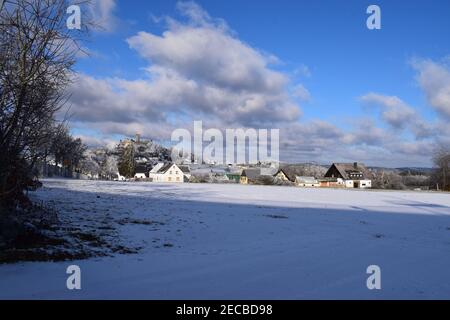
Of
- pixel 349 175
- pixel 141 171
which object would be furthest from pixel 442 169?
pixel 141 171

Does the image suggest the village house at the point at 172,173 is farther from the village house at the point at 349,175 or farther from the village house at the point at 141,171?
the village house at the point at 349,175

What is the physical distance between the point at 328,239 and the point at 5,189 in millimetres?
8013

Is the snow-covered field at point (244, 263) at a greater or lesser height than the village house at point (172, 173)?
lesser

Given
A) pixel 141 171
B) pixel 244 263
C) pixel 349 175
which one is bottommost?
pixel 244 263

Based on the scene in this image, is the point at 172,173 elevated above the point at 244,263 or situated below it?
above

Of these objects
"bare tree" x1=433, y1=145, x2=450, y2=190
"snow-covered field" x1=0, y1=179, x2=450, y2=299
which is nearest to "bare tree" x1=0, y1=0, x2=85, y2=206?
"snow-covered field" x1=0, y1=179, x2=450, y2=299

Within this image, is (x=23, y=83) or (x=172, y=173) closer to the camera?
(x=23, y=83)

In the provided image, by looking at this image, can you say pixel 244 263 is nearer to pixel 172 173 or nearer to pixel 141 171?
pixel 172 173

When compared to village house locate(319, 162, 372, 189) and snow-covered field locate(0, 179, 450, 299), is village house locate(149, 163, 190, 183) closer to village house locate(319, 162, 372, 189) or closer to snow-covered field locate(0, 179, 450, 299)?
village house locate(319, 162, 372, 189)

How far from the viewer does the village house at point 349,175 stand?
83.9m

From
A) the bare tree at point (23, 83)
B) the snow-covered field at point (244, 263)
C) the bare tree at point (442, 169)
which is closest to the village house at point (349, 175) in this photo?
the bare tree at point (442, 169)

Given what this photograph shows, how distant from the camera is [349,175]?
286ft

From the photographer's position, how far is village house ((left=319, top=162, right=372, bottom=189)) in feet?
275

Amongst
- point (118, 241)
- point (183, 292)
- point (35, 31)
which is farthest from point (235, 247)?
point (35, 31)
